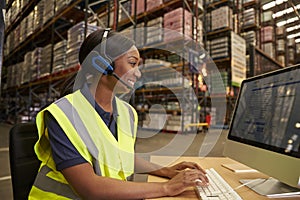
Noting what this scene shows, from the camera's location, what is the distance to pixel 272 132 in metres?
0.75

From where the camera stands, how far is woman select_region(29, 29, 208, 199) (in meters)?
0.64


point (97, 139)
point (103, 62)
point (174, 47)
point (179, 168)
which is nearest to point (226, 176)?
point (179, 168)

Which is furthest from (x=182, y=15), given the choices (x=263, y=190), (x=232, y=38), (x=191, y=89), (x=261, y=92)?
(x=263, y=190)

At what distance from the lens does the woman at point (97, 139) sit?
0.64 meters

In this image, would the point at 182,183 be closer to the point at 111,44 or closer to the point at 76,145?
the point at 76,145

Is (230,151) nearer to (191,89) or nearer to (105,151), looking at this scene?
(105,151)

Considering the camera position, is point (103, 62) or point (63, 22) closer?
point (103, 62)

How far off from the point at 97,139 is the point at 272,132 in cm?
55

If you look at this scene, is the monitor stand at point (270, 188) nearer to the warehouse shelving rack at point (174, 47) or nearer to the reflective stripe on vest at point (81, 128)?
the reflective stripe on vest at point (81, 128)

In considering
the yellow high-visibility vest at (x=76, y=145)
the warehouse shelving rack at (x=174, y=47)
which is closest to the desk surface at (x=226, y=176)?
the yellow high-visibility vest at (x=76, y=145)

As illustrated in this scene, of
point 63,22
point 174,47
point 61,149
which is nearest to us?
point 61,149

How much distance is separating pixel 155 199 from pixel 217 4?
18.6ft

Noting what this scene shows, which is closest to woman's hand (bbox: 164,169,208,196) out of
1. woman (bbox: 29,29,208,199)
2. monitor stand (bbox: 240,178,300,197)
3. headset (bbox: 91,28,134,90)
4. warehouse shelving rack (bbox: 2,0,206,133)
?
woman (bbox: 29,29,208,199)

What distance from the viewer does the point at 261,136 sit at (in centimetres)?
80
